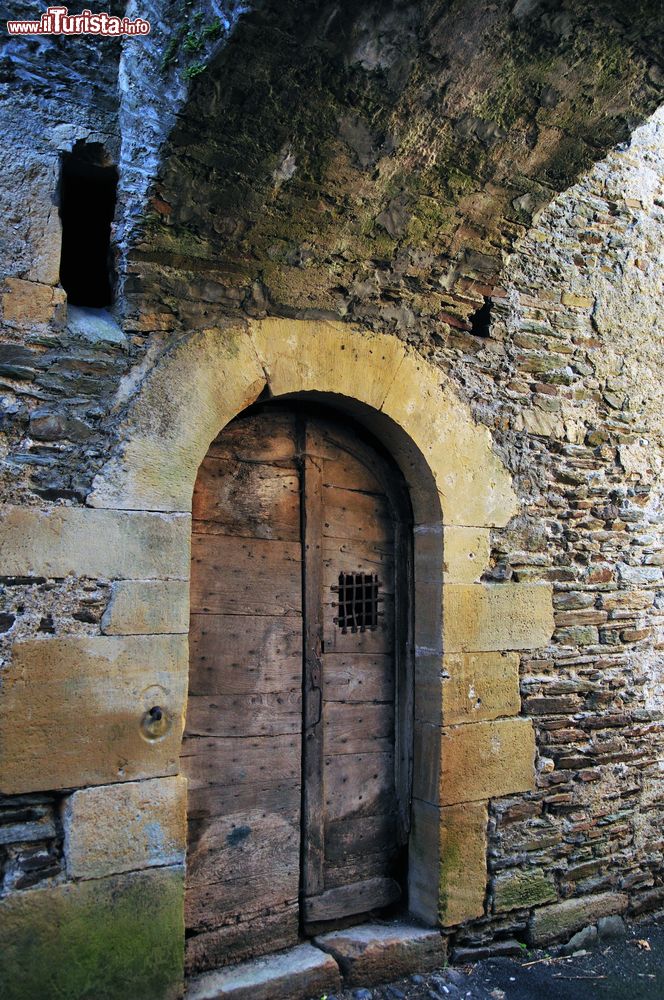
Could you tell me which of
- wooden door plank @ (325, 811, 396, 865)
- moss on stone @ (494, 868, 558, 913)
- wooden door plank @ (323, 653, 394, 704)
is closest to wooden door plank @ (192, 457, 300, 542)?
wooden door plank @ (323, 653, 394, 704)

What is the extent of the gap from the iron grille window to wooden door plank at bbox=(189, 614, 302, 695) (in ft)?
0.81

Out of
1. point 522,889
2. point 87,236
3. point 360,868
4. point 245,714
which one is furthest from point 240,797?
point 87,236

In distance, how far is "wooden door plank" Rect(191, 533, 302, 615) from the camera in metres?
3.00

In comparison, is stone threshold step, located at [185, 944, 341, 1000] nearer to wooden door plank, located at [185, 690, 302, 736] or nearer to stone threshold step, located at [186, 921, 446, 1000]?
stone threshold step, located at [186, 921, 446, 1000]

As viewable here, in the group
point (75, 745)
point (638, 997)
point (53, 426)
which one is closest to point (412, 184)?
point (53, 426)

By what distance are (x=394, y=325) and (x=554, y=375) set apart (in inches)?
37.5

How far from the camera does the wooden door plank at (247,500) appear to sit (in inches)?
120

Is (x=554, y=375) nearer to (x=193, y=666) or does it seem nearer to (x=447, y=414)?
(x=447, y=414)

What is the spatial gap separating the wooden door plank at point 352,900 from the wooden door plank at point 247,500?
153cm

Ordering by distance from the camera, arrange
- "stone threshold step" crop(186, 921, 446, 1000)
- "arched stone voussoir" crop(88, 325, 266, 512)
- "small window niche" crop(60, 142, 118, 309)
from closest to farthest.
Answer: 1. "arched stone voussoir" crop(88, 325, 266, 512)
2. "stone threshold step" crop(186, 921, 446, 1000)
3. "small window niche" crop(60, 142, 118, 309)

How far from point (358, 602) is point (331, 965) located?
1451 mm

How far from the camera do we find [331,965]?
2939 millimetres

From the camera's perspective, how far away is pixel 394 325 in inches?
130

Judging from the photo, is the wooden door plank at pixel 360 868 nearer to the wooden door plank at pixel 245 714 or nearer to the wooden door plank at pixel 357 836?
the wooden door plank at pixel 357 836
